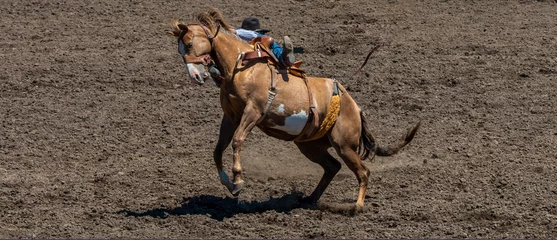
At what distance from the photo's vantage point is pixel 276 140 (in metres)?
10.3

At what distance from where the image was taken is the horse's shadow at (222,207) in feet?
27.3

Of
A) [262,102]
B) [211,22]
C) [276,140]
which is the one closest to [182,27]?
[211,22]

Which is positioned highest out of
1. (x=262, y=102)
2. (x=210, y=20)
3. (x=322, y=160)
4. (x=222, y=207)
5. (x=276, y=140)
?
(x=210, y=20)

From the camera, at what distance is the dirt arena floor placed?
27.2 feet

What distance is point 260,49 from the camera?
8.55 m

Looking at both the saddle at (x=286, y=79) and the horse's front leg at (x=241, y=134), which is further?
the saddle at (x=286, y=79)

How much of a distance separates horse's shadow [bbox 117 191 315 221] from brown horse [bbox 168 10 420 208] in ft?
0.66

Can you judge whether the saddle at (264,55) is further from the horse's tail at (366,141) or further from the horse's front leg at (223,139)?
the horse's tail at (366,141)

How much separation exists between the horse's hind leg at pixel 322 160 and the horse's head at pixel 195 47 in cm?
129

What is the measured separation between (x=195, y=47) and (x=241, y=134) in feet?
2.65

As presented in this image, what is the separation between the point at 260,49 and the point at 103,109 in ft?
9.59

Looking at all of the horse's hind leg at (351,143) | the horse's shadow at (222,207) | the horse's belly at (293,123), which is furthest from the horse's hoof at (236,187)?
the horse's hind leg at (351,143)

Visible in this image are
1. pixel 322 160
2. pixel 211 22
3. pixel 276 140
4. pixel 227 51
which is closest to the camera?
pixel 227 51

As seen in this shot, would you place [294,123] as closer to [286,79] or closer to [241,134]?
[286,79]
